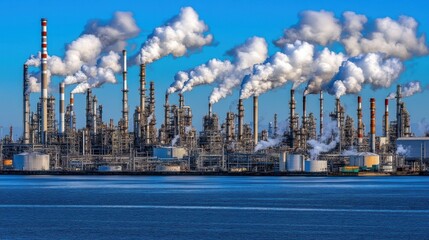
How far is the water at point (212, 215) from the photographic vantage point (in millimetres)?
46438

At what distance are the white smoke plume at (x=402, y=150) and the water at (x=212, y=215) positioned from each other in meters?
38.1

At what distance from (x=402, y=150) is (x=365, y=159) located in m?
6.30

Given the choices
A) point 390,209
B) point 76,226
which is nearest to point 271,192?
point 390,209

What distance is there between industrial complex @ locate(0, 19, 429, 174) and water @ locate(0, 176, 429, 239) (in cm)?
3275

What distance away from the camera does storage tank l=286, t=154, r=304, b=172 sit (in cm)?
11644

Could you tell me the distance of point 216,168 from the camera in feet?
393

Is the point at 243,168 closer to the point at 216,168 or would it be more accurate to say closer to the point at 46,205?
the point at 216,168

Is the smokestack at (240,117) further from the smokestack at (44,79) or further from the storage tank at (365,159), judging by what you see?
the smokestack at (44,79)

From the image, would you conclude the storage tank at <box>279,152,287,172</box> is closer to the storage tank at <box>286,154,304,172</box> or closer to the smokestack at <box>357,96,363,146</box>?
the storage tank at <box>286,154,304,172</box>

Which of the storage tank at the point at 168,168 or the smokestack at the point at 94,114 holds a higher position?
the smokestack at the point at 94,114

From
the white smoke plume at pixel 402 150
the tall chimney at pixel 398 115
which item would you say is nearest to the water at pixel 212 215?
the white smoke plume at pixel 402 150

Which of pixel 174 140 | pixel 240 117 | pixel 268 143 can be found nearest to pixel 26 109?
pixel 174 140

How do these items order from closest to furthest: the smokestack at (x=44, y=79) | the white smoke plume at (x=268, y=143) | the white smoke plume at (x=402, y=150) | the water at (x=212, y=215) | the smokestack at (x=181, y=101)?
the water at (x=212, y=215), the smokestack at (x=44, y=79), the smokestack at (x=181, y=101), the white smoke plume at (x=268, y=143), the white smoke plume at (x=402, y=150)

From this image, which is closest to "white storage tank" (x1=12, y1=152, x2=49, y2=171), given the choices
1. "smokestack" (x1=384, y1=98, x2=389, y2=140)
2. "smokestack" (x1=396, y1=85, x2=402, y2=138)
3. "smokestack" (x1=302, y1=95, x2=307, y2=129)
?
"smokestack" (x1=302, y1=95, x2=307, y2=129)
